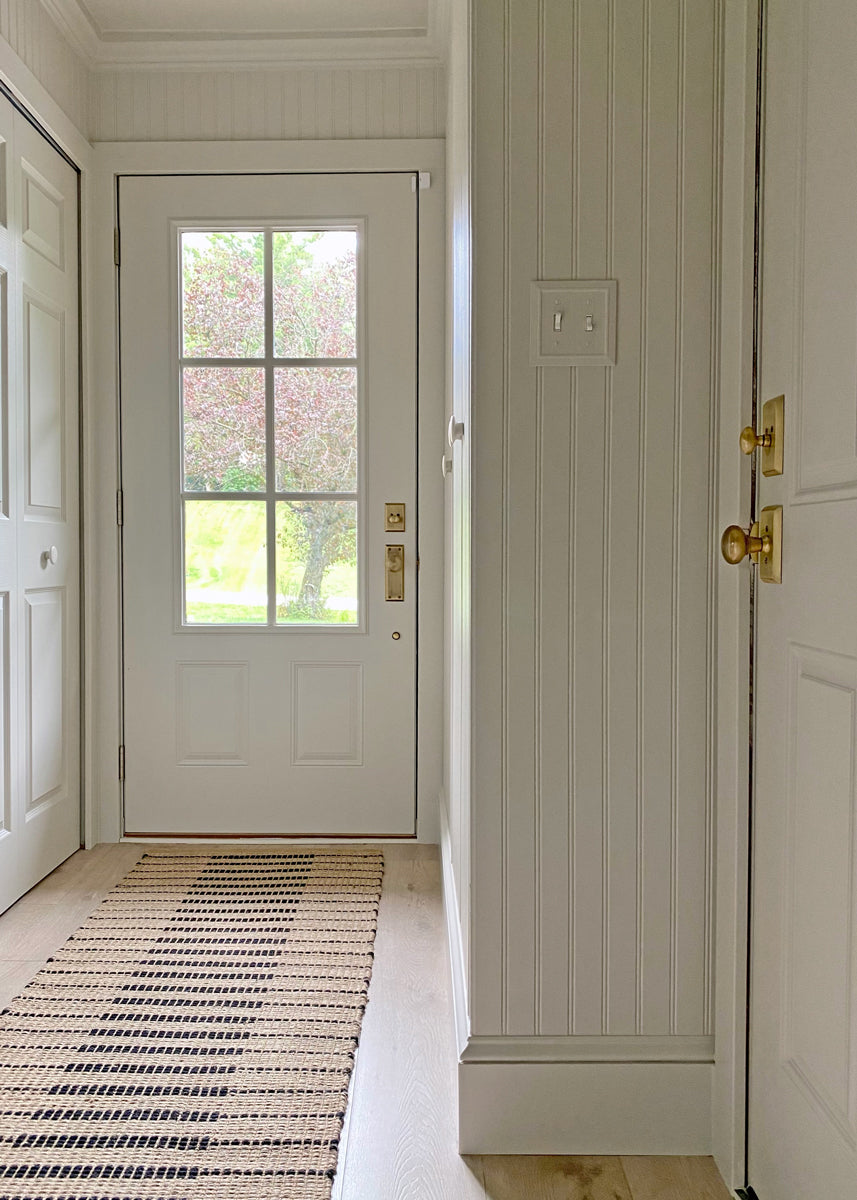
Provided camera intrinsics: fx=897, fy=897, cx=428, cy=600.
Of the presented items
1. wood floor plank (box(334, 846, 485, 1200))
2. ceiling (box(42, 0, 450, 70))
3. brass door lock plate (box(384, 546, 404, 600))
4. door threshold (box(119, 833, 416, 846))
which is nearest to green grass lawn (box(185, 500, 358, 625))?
brass door lock plate (box(384, 546, 404, 600))

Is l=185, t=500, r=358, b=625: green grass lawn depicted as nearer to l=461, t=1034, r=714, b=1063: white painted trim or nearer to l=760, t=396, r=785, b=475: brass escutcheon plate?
l=461, t=1034, r=714, b=1063: white painted trim

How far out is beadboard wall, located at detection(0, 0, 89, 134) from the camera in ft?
7.48

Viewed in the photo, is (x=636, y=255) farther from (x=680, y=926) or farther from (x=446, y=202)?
(x=446, y=202)

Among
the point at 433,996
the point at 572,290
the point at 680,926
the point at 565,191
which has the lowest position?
the point at 433,996

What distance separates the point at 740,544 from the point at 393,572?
5.51 ft

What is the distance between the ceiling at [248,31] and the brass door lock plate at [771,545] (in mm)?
2011

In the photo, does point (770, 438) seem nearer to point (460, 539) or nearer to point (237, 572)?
point (460, 539)

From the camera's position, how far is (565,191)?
1.34m

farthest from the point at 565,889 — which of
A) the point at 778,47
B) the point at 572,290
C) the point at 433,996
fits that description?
the point at 778,47

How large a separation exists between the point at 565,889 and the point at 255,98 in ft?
8.16

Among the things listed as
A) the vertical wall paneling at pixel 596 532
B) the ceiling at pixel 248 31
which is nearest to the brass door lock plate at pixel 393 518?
the ceiling at pixel 248 31

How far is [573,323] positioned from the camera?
1343 mm

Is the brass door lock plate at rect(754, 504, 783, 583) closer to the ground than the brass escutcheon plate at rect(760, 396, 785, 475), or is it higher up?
closer to the ground

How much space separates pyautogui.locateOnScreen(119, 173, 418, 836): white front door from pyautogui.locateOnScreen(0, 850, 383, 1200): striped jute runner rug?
41cm
